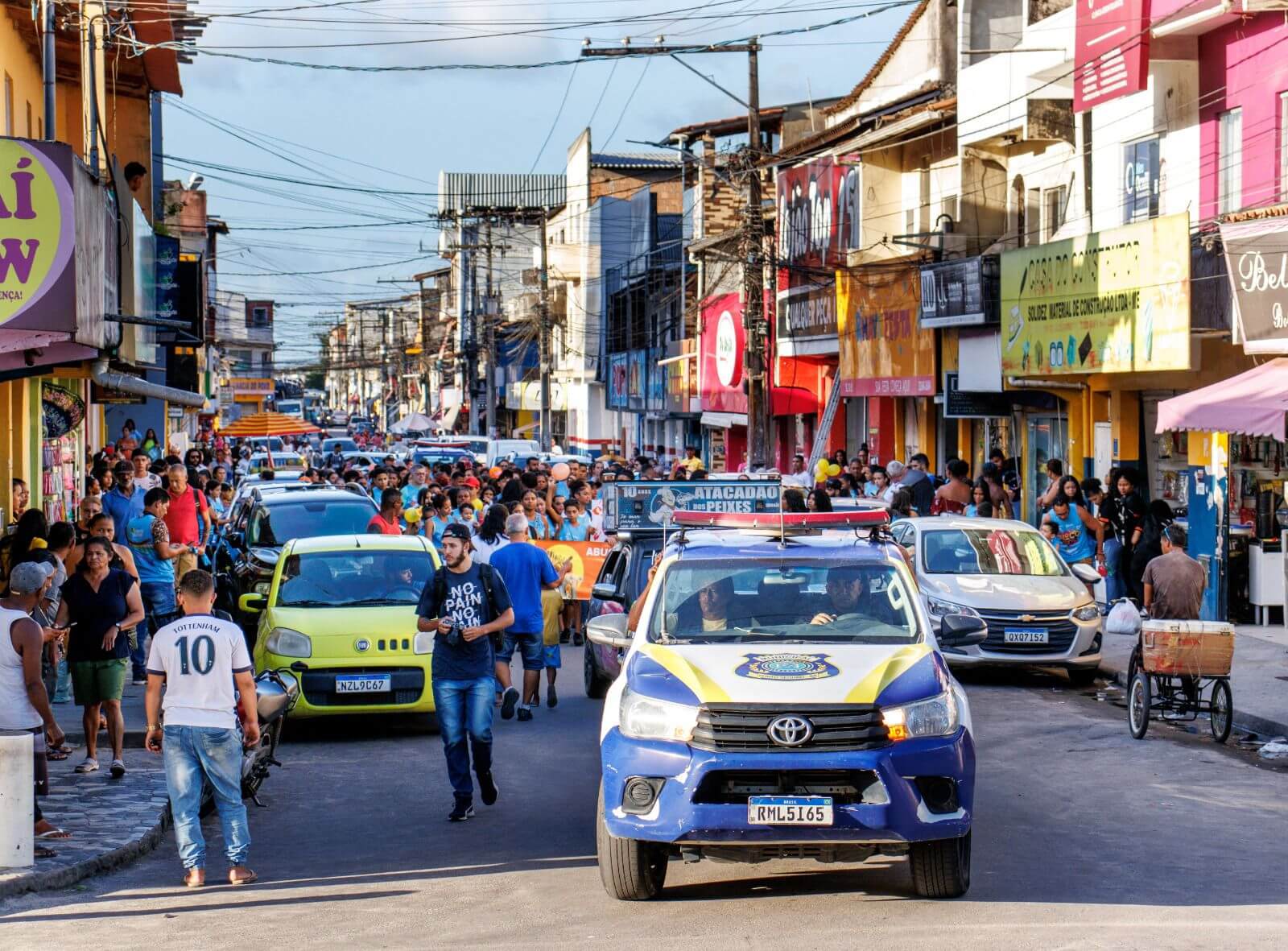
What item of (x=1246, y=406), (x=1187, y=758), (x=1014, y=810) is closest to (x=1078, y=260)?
(x=1246, y=406)

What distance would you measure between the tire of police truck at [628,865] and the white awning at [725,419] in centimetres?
3445

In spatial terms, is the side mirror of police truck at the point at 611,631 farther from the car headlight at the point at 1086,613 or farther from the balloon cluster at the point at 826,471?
the balloon cluster at the point at 826,471

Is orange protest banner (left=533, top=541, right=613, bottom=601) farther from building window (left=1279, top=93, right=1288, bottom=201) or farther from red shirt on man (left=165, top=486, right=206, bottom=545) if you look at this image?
building window (left=1279, top=93, right=1288, bottom=201)

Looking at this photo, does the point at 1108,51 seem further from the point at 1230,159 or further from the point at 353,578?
the point at 353,578

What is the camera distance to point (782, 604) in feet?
30.8

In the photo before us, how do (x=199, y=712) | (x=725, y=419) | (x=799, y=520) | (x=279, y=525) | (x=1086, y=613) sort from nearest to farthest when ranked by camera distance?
(x=199, y=712)
(x=799, y=520)
(x=1086, y=613)
(x=279, y=525)
(x=725, y=419)

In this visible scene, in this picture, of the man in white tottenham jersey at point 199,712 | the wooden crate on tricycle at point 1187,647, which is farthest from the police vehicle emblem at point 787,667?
the wooden crate on tricycle at point 1187,647

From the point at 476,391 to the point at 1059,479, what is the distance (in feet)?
247

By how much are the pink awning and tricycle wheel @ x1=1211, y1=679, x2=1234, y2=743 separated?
14.3ft

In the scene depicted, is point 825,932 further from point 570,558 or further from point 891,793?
point 570,558

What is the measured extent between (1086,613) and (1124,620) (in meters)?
2.80

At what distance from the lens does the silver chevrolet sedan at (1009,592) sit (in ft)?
57.0

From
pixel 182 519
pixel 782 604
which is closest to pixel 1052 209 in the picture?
pixel 182 519

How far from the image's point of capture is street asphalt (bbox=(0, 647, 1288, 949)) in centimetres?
809
